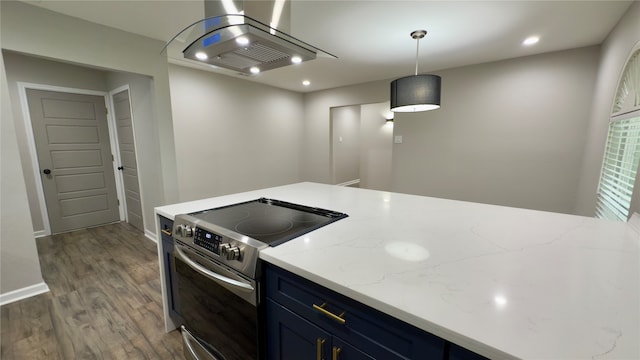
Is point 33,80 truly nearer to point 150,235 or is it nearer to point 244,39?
point 150,235

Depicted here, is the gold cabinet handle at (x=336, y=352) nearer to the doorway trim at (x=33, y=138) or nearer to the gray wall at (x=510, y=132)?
the gray wall at (x=510, y=132)

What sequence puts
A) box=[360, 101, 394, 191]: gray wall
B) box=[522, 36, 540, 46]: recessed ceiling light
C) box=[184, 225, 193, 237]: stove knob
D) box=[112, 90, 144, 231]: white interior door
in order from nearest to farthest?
1. box=[184, 225, 193, 237]: stove knob
2. box=[522, 36, 540, 46]: recessed ceiling light
3. box=[112, 90, 144, 231]: white interior door
4. box=[360, 101, 394, 191]: gray wall

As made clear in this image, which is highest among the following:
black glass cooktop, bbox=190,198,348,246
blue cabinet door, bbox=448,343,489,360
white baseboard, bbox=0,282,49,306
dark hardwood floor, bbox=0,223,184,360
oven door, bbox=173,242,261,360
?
black glass cooktop, bbox=190,198,348,246

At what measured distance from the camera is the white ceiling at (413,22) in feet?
6.93

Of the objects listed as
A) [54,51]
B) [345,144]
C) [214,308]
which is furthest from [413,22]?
[345,144]

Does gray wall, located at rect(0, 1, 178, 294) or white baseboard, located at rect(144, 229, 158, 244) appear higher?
gray wall, located at rect(0, 1, 178, 294)

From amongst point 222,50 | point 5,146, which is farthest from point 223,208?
point 5,146

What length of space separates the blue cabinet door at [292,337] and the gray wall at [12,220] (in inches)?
101

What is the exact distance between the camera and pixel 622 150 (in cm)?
197

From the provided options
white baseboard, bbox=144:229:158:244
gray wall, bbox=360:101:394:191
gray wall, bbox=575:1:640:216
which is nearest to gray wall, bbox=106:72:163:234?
white baseboard, bbox=144:229:158:244

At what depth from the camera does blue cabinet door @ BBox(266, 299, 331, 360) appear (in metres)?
0.92

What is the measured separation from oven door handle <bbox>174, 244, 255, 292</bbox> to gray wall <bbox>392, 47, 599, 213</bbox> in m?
3.83

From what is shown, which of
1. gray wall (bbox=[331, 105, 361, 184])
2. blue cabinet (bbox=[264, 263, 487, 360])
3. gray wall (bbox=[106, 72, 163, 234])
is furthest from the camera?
gray wall (bbox=[331, 105, 361, 184])

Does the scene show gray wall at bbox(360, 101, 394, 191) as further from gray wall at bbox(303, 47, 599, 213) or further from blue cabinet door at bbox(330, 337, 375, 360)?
blue cabinet door at bbox(330, 337, 375, 360)
